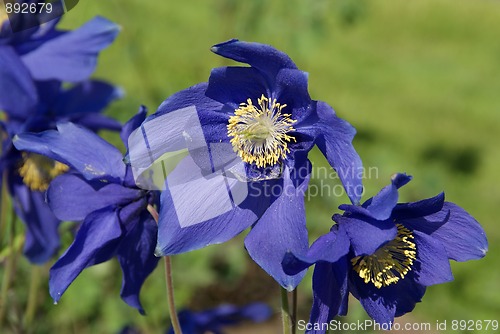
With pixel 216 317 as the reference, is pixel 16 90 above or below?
above

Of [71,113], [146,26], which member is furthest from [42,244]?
[146,26]

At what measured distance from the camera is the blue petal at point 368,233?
77 cm

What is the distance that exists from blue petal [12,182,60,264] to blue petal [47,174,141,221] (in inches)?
9.5

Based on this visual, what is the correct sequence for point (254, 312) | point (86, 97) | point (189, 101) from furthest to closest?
point (254, 312) → point (86, 97) → point (189, 101)

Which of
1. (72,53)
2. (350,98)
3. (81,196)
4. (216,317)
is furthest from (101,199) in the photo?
(350,98)

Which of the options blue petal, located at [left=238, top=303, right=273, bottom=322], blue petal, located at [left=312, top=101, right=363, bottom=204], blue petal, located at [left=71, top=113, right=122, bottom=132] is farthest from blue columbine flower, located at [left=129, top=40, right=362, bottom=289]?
blue petal, located at [left=238, top=303, right=273, bottom=322]

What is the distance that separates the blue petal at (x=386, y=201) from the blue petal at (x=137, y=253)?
0.30m

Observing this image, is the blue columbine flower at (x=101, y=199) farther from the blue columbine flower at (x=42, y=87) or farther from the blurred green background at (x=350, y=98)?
the blurred green background at (x=350, y=98)

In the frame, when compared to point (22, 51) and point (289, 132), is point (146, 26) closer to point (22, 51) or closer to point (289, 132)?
point (22, 51)

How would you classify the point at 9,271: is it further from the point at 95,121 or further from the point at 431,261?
the point at 431,261

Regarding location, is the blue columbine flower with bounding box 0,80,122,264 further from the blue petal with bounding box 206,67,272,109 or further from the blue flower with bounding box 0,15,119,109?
the blue petal with bounding box 206,67,272,109

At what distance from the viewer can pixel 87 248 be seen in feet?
2.93

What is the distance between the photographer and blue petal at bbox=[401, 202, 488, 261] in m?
0.83

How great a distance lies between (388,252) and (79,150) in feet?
1.29
